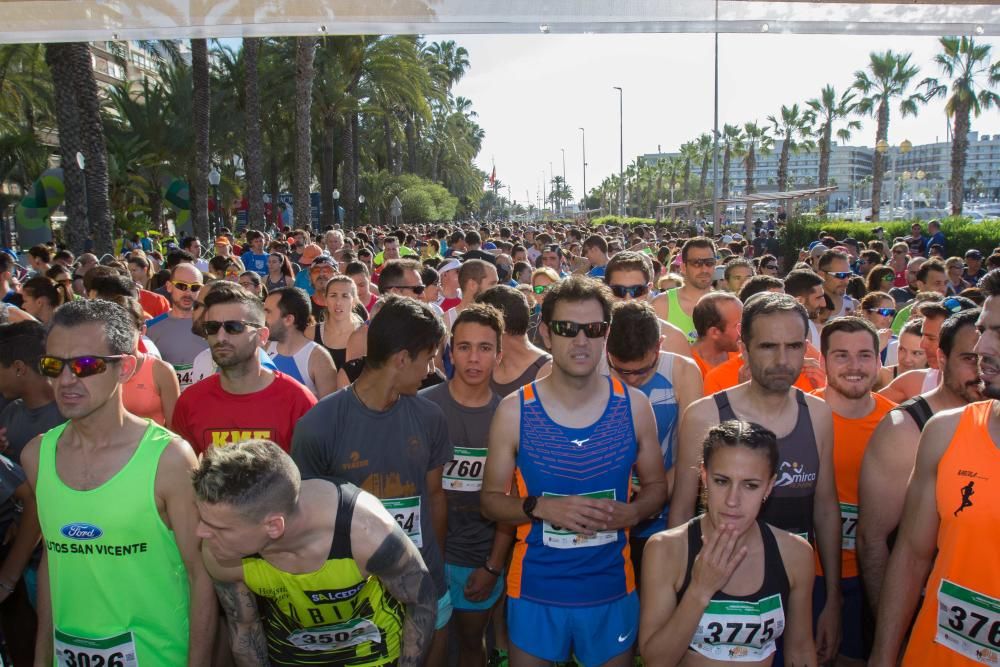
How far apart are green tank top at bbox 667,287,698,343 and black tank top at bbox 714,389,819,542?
3.09 m

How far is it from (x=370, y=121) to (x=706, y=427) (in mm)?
48963

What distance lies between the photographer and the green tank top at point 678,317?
21.4ft

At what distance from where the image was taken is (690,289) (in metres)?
6.77

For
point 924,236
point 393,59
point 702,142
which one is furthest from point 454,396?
point 702,142

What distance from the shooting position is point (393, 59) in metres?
28.7

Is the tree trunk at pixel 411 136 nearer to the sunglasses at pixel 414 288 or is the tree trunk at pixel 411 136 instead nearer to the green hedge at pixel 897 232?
the green hedge at pixel 897 232

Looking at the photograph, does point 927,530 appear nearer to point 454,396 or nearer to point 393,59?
point 454,396

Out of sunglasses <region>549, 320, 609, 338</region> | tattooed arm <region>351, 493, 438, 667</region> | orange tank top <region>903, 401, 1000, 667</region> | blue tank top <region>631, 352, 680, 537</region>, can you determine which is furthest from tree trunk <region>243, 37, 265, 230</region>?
orange tank top <region>903, 401, 1000, 667</region>

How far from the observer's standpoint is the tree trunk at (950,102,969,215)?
118 ft

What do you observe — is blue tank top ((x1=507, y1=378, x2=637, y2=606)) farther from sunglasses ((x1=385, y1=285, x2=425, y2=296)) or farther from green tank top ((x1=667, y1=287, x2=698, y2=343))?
sunglasses ((x1=385, y1=285, x2=425, y2=296))

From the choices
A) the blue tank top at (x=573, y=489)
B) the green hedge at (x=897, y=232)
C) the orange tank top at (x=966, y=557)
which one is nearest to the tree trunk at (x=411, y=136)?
the green hedge at (x=897, y=232)

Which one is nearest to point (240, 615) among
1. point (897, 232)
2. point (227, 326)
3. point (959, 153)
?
point (227, 326)

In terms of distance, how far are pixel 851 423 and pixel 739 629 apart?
159 cm

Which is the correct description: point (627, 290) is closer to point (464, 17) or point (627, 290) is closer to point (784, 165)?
point (464, 17)
